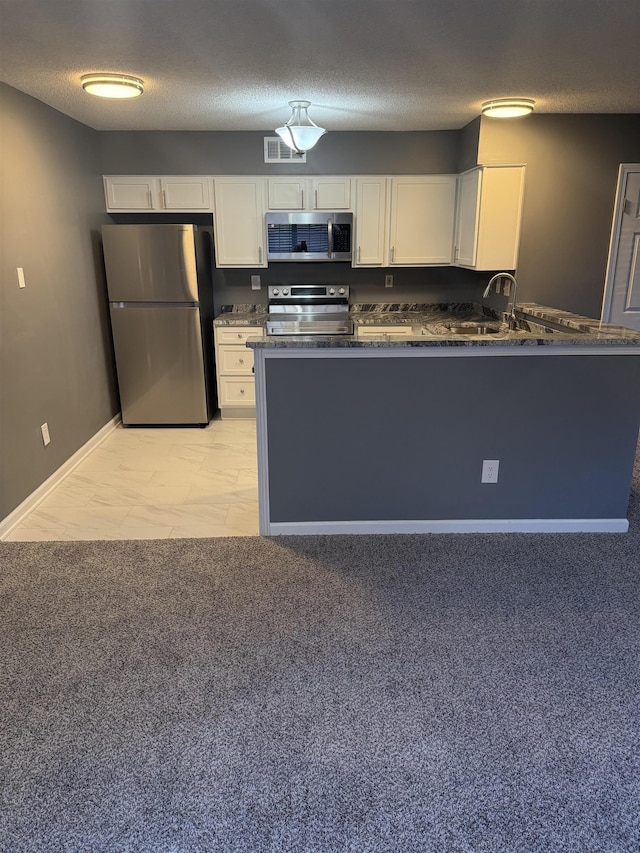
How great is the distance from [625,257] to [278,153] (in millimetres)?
2838

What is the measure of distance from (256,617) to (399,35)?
249 cm

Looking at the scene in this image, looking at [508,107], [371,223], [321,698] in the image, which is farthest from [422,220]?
[321,698]

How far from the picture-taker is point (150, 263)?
4461 mm

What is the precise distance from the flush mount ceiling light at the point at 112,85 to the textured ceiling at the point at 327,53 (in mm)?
74

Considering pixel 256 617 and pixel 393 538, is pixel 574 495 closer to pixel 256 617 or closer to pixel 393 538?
pixel 393 538

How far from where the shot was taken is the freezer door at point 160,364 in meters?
4.60

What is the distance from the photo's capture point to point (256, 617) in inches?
93.2

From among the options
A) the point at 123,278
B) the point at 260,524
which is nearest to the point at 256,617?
the point at 260,524

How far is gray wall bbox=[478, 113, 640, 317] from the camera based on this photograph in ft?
13.5

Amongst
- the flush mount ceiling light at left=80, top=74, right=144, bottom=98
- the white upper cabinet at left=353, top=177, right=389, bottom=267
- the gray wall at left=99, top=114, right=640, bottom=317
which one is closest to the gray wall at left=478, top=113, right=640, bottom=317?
the gray wall at left=99, top=114, right=640, bottom=317

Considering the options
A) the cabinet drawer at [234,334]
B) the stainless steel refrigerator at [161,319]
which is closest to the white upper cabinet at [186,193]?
the stainless steel refrigerator at [161,319]

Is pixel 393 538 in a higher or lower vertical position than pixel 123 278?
lower

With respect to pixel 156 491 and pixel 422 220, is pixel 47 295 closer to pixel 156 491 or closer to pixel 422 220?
pixel 156 491

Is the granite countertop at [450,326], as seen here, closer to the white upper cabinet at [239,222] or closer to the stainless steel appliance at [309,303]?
the stainless steel appliance at [309,303]
